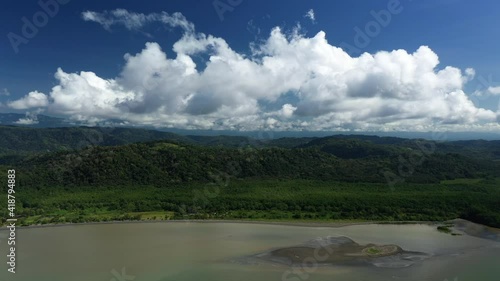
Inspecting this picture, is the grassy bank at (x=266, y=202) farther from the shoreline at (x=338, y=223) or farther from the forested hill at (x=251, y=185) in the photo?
the shoreline at (x=338, y=223)

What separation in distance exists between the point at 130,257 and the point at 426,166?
247ft

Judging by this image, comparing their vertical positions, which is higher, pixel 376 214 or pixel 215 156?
pixel 215 156

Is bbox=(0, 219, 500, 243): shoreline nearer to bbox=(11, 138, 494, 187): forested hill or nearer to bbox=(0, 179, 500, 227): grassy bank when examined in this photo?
bbox=(0, 179, 500, 227): grassy bank

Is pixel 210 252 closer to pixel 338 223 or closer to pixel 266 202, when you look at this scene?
pixel 338 223

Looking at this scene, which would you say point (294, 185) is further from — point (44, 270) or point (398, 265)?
point (44, 270)

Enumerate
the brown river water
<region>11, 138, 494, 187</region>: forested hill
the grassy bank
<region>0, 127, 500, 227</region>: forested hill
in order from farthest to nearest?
<region>11, 138, 494, 187</region>: forested hill < <region>0, 127, 500, 227</region>: forested hill < the grassy bank < the brown river water

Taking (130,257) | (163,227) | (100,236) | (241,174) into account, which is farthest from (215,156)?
(130,257)

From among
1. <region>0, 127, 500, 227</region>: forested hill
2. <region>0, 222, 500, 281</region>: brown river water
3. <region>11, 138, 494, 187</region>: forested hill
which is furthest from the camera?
<region>11, 138, 494, 187</region>: forested hill

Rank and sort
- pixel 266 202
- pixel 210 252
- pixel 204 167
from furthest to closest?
1. pixel 204 167
2. pixel 266 202
3. pixel 210 252

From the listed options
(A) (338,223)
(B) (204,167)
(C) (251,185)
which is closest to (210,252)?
(A) (338,223)

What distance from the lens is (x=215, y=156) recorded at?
84500 millimetres


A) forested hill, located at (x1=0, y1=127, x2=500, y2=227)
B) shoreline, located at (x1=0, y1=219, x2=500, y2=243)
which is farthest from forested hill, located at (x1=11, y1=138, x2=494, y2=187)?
shoreline, located at (x1=0, y1=219, x2=500, y2=243)

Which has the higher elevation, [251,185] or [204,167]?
[204,167]

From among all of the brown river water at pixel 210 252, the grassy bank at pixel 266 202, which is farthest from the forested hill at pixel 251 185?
the brown river water at pixel 210 252
